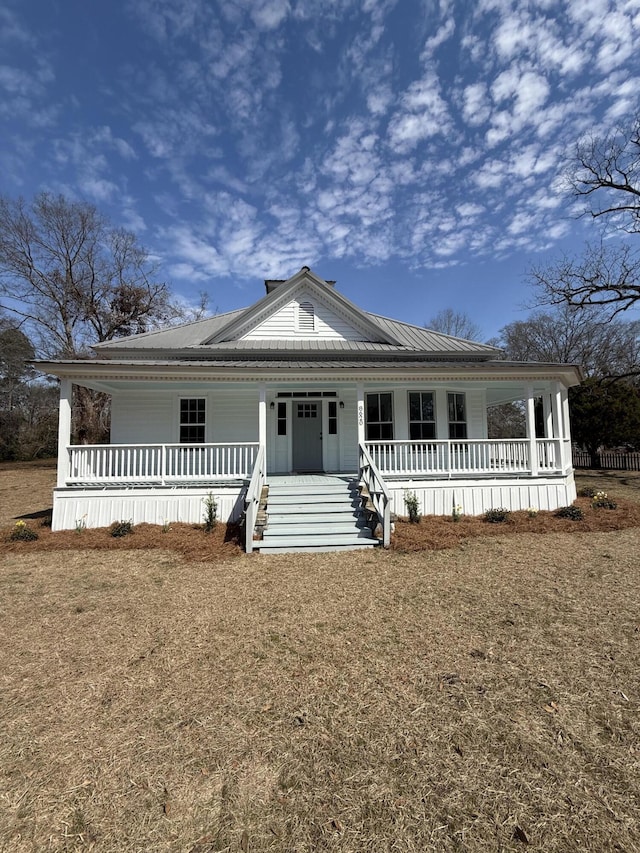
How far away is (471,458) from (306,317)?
736 centimetres

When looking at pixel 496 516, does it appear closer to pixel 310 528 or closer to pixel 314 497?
pixel 314 497

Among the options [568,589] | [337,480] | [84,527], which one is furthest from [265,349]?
[568,589]

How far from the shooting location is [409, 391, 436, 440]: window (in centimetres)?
1305

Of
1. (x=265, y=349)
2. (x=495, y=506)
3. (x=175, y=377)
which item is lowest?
(x=495, y=506)

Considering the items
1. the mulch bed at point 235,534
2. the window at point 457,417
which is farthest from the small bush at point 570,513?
the window at point 457,417

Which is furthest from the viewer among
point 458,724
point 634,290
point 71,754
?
point 634,290

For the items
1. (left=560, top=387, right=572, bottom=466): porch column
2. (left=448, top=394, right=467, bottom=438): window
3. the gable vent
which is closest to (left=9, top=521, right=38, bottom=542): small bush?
the gable vent

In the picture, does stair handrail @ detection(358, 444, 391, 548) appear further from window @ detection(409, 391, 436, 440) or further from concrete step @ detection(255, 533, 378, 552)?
window @ detection(409, 391, 436, 440)

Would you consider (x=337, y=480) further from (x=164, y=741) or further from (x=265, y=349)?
(x=164, y=741)

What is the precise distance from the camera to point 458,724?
10.2ft

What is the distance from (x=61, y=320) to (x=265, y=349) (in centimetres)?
2166

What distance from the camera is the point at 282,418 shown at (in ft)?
43.1

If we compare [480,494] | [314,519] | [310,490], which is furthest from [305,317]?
[480,494]

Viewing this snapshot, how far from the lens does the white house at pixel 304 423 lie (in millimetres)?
9820
